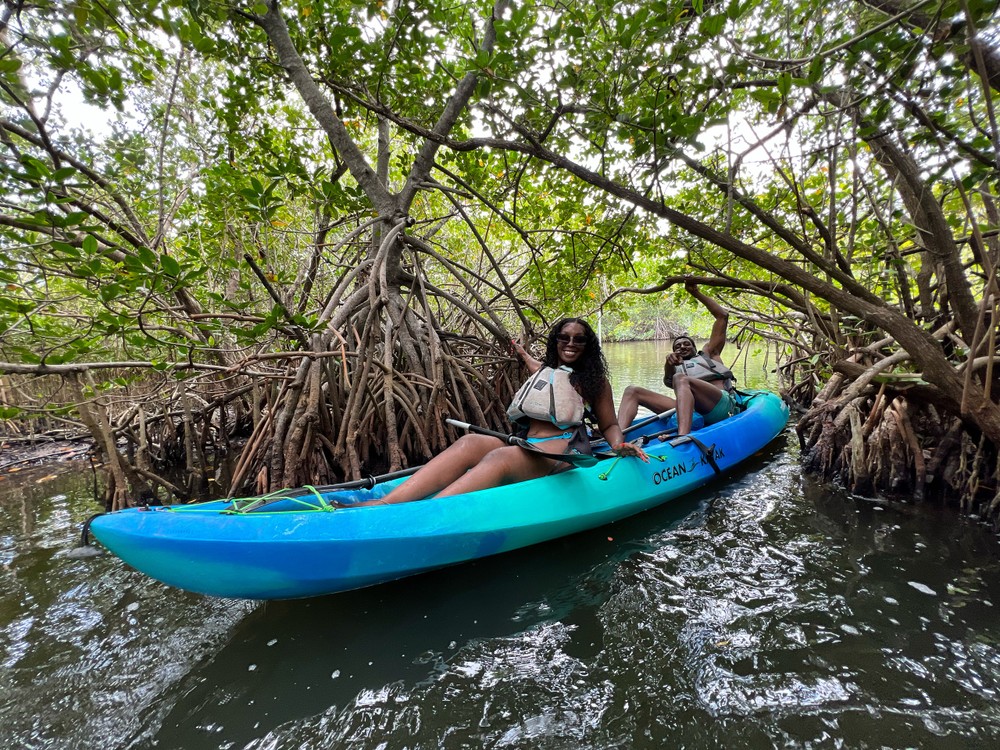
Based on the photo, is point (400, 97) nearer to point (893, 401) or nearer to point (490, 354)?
point (490, 354)

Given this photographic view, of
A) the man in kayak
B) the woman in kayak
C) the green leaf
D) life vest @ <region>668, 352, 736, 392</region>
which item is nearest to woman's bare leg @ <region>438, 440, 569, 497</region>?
the woman in kayak

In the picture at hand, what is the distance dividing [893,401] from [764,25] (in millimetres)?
2894

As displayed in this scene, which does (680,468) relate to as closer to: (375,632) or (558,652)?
(558,652)

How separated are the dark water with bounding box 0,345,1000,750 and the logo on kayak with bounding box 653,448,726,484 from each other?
0.50 meters

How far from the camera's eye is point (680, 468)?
365cm

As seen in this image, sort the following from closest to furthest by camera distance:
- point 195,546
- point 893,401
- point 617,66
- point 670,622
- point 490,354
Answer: point 195,546
point 670,622
point 617,66
point 893,401
point 490,354

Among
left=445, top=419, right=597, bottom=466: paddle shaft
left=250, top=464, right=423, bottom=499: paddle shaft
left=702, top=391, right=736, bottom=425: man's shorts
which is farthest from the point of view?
left=702, top=391, right=736, bottom=425: man's shorts

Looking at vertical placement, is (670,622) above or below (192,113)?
below

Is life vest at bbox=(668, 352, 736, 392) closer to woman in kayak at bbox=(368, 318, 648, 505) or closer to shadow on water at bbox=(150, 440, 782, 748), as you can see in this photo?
woman in kayak at bbox=(368, 318, 648, 505)

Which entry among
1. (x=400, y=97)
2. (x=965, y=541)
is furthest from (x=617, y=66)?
(x=965, y=541)

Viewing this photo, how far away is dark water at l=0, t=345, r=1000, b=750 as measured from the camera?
1.63 meters

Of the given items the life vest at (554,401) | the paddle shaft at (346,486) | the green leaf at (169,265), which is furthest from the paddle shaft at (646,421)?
the green leaf at (169,265)

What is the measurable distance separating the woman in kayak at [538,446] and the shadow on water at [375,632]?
1.78ft

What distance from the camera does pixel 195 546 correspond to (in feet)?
6.12
